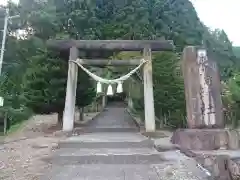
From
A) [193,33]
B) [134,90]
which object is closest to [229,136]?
[134,90]

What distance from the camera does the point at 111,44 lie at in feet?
44.3

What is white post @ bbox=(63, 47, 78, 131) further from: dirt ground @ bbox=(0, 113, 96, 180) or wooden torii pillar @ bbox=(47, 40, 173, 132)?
dirt ground @ bbox=(0, 113, 96, 180)

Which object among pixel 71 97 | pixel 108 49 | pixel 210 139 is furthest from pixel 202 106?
pixel 108 49

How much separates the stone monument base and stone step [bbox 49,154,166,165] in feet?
3.33

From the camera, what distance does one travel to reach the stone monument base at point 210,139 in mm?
7820

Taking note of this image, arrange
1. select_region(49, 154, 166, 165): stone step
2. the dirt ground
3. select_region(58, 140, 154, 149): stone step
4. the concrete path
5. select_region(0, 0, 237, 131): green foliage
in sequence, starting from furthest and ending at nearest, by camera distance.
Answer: select_region(0, 0, 237, 131): green foliage → select_region(58, 140, 154, 149): stone step → select_region(49, 154, 166, 165): stone step → the dirt ground → the concrete path

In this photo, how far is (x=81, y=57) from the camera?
1447 cm

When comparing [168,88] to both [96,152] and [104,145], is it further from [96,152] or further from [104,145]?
[96,152]

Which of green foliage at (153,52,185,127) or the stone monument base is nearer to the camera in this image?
the stone monument base

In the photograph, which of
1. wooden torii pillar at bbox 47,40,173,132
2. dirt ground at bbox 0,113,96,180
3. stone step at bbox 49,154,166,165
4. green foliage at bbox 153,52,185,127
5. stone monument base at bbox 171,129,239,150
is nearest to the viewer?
dirt ground at bbox 0,113,96,180

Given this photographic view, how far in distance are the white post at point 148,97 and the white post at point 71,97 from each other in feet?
10.5

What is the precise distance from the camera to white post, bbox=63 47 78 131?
12.5 meters

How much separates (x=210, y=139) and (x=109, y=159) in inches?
109

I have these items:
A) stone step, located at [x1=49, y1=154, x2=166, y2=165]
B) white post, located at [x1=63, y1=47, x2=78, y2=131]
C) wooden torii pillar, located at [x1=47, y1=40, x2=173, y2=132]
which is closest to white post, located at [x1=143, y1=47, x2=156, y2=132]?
wooden torii pillar, located at [x1=47, y1=40, x2=173, y2=132]
